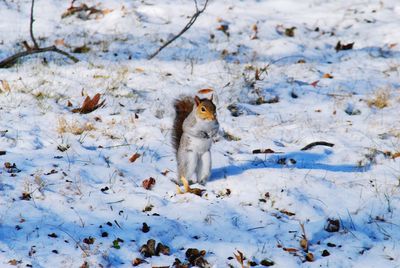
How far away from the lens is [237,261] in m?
2.95

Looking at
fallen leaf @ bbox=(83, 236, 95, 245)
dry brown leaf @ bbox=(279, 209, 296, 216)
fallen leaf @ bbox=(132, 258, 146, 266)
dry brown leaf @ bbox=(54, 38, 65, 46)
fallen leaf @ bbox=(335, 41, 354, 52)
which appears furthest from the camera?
fallen leaf @ bbox=(335, 41, 354, 52)

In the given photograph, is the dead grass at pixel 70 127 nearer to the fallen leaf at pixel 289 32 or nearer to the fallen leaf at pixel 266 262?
the fallen leaf at pixel 266 262

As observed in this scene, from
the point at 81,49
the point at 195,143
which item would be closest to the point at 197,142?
the point at 195,143

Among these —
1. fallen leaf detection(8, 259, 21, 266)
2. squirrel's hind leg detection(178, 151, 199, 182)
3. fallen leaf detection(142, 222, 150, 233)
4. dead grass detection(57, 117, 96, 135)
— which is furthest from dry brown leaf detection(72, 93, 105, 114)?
fallen leaf detection(8, 259, 21, 266)

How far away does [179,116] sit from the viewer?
13.4 feet

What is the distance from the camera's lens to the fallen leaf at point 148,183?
147 inches

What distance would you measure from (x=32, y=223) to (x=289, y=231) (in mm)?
1525

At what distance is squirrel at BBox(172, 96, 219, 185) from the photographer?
366cm

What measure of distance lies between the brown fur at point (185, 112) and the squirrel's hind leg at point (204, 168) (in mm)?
259

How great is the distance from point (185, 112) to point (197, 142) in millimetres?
484

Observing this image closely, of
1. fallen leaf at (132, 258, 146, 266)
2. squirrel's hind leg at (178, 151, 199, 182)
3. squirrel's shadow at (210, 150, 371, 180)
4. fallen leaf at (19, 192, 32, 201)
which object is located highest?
squirrel's hind leg at (178, 151, 199, 182)

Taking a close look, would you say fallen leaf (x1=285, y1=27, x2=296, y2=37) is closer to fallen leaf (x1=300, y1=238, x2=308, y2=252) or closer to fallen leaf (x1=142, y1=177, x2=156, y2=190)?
fallen leaf (x1=142, y1=177, x2=156, y2=190)

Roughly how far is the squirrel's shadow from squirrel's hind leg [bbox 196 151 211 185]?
15cm

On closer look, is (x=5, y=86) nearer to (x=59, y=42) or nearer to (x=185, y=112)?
(x=59, y=42)
